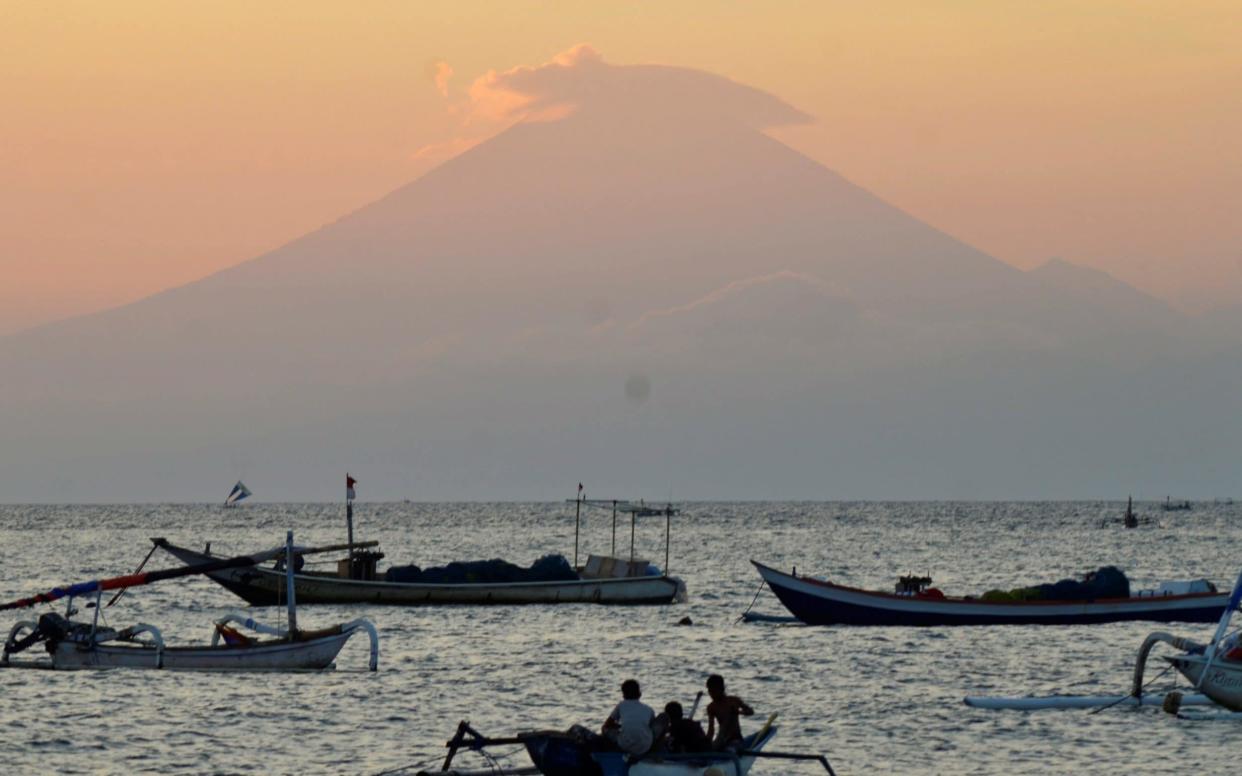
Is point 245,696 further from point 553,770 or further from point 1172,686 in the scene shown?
point 1172,686

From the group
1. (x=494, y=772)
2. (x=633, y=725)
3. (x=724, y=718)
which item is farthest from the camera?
(x=494, y=772)

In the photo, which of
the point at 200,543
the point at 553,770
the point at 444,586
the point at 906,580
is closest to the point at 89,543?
the point at 200,543

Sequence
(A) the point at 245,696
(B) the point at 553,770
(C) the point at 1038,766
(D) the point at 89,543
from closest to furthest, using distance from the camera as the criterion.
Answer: (B) the point at 553,770, (C) the point at 1038,766, (A) the point at 245,696, (D) the point at 89,543

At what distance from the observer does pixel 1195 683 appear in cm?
4103

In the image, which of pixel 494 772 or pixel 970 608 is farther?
pixel 970 608

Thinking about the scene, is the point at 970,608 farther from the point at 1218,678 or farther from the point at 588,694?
the point at 1218,678

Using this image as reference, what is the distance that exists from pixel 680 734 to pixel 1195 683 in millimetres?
17251

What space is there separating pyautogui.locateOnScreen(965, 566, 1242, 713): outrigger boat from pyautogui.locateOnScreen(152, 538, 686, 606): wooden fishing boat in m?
30.9

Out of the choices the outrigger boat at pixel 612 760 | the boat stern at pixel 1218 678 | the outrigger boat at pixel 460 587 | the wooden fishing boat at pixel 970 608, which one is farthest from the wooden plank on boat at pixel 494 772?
the outrigger boat at pixel 460 587

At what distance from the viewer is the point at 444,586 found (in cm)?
7281

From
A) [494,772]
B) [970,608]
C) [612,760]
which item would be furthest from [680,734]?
[970,608]

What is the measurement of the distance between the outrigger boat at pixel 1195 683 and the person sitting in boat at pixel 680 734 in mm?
15585

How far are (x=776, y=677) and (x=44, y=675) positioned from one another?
19755 millimetres

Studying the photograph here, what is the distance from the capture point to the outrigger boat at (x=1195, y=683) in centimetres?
4019
